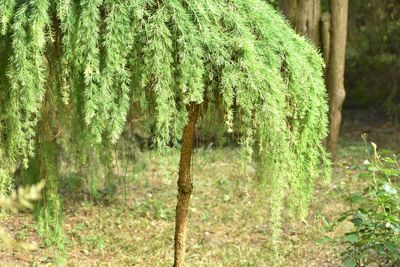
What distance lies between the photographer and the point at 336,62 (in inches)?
341

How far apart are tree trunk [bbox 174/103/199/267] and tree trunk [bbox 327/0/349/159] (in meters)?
5.10

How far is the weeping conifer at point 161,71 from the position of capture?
323 centimetres

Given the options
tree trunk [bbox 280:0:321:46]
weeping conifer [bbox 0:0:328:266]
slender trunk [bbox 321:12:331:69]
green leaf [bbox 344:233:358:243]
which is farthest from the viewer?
slender trunk [bbox 321:12:331:69]

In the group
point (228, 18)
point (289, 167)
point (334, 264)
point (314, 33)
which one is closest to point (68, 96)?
point (228, 18)

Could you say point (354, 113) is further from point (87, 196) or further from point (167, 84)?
point (167, 84)

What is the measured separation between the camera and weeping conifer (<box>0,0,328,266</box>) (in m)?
3.23

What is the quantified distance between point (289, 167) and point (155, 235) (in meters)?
2.80

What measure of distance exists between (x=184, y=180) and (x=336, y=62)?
5.24 meters

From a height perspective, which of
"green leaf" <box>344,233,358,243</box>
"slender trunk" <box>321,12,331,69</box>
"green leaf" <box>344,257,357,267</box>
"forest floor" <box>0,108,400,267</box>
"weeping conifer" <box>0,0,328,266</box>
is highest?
"slender trunk" <box>321,12,331,69</box>

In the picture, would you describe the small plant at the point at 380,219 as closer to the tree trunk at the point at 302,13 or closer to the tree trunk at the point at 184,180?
the tree trunk at the point at 184,180

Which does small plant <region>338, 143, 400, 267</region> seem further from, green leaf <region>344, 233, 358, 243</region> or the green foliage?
the green foliage

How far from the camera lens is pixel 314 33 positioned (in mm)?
8484

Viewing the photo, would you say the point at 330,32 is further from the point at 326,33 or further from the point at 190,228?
the point at 190,228

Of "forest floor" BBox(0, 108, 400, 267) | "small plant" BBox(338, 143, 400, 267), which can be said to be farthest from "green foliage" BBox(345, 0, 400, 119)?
"small plant" BBox(338, 143, 400, 267)
